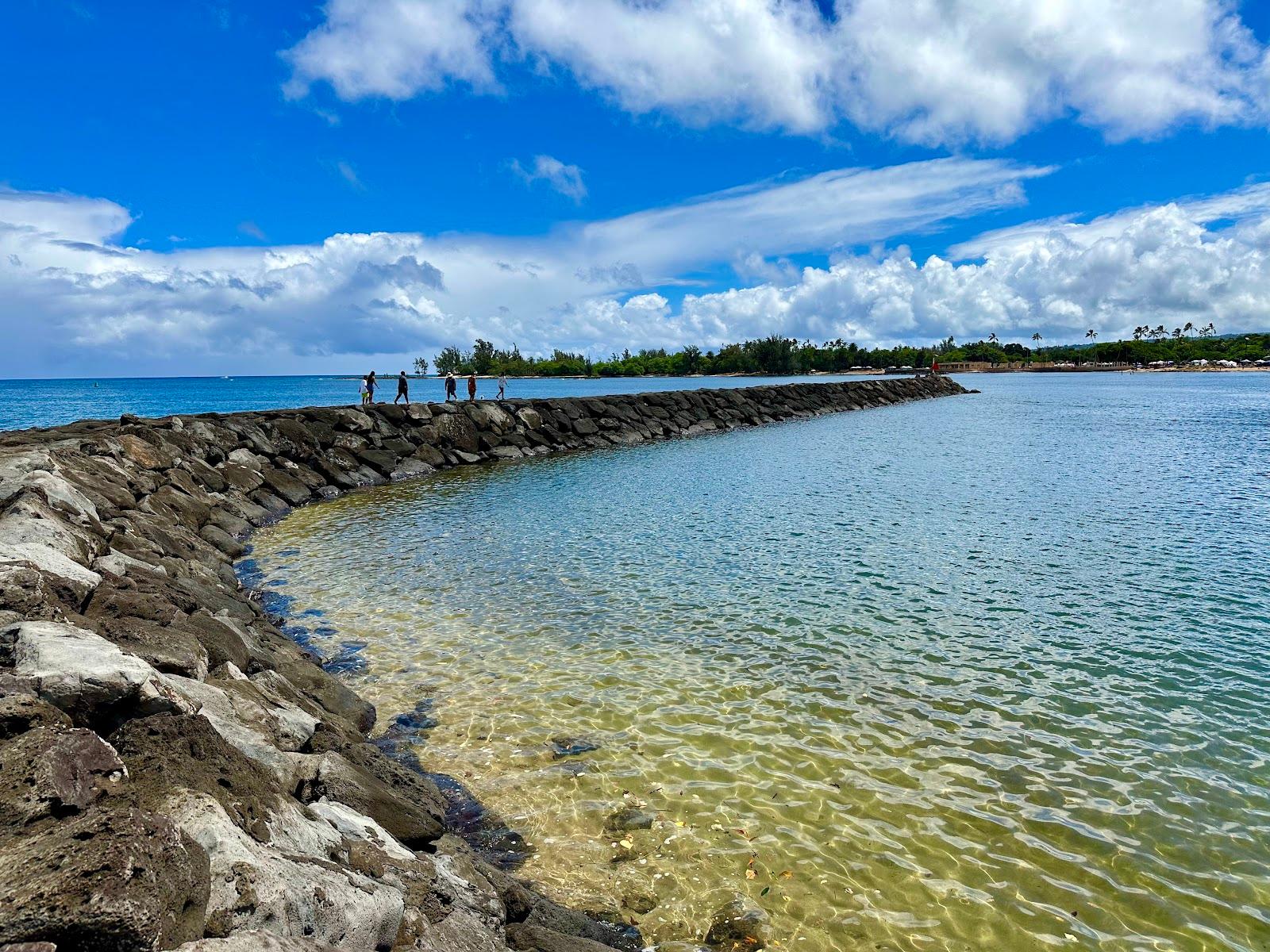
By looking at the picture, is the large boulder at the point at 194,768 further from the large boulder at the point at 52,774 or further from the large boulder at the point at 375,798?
the large boulder at the point at 375,798

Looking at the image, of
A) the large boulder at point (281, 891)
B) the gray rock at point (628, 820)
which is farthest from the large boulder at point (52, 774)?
the gray rock at point (628, 820)

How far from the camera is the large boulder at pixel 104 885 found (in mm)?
2580

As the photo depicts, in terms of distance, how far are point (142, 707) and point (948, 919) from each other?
5.50m

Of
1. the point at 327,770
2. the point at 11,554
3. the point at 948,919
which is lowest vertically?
the point at 948,919

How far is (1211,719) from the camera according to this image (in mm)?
7977

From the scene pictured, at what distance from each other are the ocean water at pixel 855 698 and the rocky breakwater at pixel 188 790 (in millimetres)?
1128

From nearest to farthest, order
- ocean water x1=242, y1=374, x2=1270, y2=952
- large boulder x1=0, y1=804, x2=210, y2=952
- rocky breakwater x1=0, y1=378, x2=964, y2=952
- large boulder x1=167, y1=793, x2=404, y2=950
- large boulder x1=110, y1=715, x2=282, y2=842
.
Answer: large boulder x1=0, y1=804, x2=210, y2=952 → rocky breakwater x1=0, y1=378, x2=964, y2=952 → large boulder x1=167, y1=793, x2=404, y2=950 → large boulder x1=110, y1=715, x2=282, y2=842 → ocean water x1=242, y1=374, x2=1270, y2=952

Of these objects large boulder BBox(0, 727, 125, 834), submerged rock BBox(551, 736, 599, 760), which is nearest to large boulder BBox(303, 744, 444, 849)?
submerged rock BBox(551, 736, 599, 760)

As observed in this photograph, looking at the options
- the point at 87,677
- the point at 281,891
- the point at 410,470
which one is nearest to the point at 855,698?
the point at 281,891

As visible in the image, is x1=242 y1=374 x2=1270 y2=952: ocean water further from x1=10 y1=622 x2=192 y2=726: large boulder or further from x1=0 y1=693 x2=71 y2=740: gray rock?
x1=0 y1=693 x2=71 y2=740: gray rock

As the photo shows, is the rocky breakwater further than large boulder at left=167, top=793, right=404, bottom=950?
No

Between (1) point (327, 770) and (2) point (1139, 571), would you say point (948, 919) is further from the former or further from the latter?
(2) point (1139, 571)

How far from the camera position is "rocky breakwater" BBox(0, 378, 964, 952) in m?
2.88

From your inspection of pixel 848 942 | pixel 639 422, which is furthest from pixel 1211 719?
pixel 639 422
